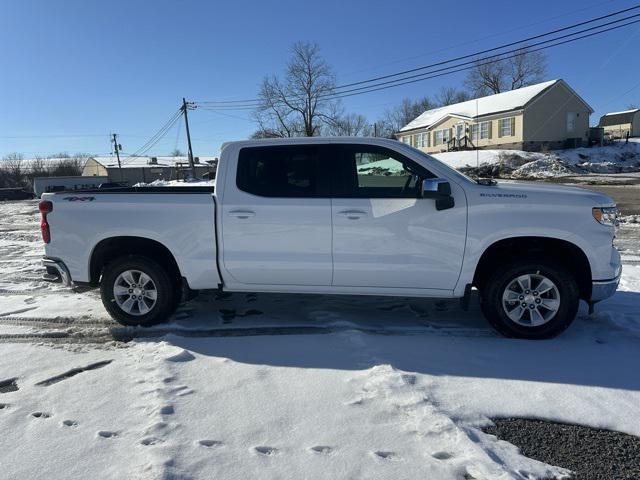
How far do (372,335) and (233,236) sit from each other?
1.73m

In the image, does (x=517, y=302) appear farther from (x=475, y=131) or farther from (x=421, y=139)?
(x=421, y=139)

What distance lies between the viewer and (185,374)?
3.99 meters

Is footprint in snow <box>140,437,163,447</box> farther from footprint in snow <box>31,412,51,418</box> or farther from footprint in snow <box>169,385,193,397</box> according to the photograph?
footprint in snow <box>31,412,51,418</box>

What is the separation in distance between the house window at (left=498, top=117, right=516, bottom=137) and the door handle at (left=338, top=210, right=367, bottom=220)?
45.9m

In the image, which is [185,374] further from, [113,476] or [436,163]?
[436,163]

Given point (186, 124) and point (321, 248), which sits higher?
point (186, 124)

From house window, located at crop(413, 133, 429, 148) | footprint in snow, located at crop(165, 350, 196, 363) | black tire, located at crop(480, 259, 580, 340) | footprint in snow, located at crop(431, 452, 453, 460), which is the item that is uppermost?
house window, located at crop(413, 133, 429, 148)

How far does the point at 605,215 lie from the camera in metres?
4.43

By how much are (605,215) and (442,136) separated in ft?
164

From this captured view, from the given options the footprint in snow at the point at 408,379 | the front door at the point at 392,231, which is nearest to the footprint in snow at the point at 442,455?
the footprint in snow at the point at 408,379

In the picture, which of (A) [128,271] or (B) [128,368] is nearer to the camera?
(B) [128,368]

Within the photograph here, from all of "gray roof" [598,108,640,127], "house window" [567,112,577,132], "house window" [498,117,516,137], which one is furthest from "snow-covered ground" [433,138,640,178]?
"gray roof" [598,108,640,127]

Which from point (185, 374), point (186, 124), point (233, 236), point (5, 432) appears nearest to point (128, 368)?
point (185, 374)

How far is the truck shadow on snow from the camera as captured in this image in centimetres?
405
